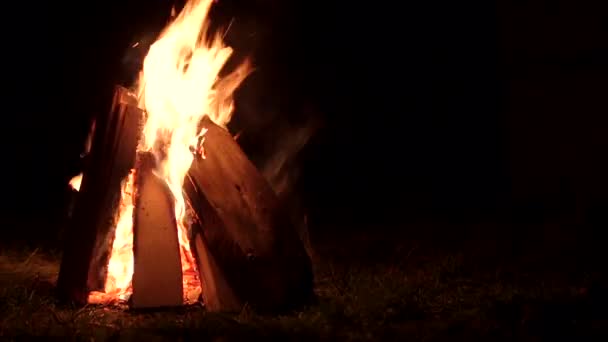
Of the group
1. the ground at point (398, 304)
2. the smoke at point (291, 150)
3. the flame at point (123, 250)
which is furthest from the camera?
the smoke at point (291, 150)

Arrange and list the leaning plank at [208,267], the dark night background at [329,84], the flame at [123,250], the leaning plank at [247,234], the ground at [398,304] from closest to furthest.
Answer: the ground at [398,304] < the leaning plank at [247,234] < the leaning plank at [208,267] < the flame at [123,250] < the dark night background at [329,84]

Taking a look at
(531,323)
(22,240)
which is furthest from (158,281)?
(22,240)

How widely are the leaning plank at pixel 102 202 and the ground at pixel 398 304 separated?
9.9 inches

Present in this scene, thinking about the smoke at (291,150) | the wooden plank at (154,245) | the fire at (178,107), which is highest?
the smoke at (291,150)

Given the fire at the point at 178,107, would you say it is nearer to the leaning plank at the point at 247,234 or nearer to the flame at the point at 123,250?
the flame at the point at 123,250

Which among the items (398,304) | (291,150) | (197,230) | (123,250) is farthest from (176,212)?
(291,150)

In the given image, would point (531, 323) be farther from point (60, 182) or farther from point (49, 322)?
point (60, 182)

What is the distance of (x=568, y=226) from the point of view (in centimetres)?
673

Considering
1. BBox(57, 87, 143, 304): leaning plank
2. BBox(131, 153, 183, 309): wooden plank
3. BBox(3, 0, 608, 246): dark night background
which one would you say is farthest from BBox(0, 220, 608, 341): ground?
BBox(3, 0, 608, 246): dark night background

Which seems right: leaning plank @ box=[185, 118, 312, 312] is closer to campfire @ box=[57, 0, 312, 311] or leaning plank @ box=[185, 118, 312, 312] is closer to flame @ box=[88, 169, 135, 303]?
campfire @ box=[57, 0, 312, 311]

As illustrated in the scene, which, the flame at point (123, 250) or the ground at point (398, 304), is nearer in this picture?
the ground at point (398, 304)

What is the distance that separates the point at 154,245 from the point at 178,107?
101cm

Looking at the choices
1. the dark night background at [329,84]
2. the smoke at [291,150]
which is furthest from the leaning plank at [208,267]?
the dark night background at [329,84]

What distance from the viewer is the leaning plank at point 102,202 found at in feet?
15.8
